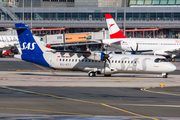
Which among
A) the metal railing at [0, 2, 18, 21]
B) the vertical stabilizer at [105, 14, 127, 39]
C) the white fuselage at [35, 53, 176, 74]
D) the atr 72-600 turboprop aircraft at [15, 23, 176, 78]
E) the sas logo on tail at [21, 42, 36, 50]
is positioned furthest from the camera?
the metal railing at [0, 2, 18, 21]

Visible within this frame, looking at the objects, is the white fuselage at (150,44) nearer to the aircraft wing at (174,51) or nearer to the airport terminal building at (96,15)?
the aircraft wing at (174,51)

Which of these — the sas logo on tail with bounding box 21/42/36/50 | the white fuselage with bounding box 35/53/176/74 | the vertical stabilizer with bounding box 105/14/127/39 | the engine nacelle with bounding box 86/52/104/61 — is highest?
the vertical stabilizer with bounding box 105/14/127/39

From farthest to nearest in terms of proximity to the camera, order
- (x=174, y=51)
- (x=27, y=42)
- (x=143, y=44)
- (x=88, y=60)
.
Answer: (x=174, y=51)
(x=143, y=44)
(x=27, y=42)
(x=88, y=60)

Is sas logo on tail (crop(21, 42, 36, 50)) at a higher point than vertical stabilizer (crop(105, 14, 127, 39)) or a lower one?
lower

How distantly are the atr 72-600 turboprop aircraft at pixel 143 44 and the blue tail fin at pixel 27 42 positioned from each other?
101 ft

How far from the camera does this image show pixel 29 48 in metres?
40.8

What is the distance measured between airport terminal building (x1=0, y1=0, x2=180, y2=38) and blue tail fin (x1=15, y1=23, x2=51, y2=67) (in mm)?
55064

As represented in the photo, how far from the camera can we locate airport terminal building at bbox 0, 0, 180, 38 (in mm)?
94512

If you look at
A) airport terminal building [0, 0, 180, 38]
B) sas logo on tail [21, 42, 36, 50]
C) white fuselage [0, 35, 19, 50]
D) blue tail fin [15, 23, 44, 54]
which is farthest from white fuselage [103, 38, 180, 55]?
sas logo on tail [21, 42, 36, 50]

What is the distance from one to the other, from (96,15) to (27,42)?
60.9m

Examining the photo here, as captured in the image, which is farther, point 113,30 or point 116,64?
point 113,30

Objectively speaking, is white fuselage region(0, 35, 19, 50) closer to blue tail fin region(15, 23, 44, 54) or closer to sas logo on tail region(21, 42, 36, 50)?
blue tail fin region(15, 23, 44, 54)

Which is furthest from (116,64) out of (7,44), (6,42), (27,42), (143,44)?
(6,42)

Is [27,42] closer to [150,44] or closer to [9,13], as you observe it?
[150,44]
